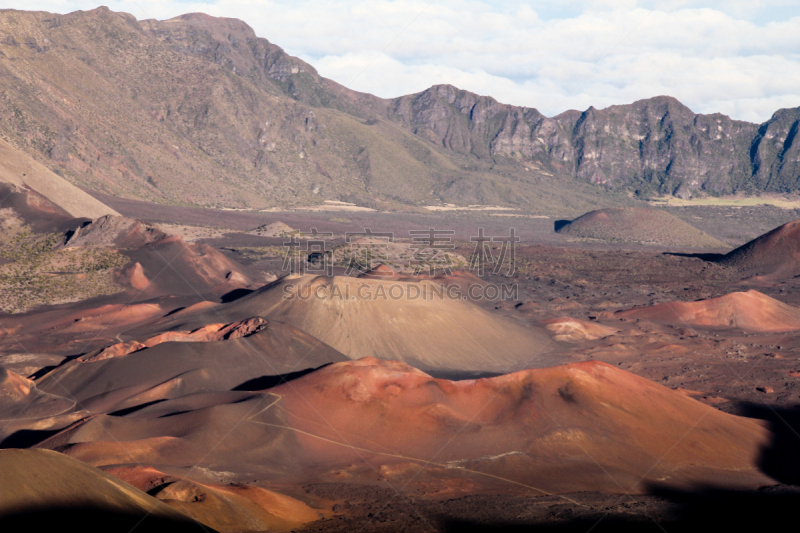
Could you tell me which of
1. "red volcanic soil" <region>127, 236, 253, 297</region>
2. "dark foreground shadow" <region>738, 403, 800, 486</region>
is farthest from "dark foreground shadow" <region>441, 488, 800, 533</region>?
"red volcanic soil" <region>127, 236, 253, 297</region>

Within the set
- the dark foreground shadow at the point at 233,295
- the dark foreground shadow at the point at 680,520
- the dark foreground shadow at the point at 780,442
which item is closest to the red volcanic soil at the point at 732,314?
the dark foreground shadow at the point at 780,442

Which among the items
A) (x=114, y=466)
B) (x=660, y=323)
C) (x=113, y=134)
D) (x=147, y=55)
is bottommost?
(x=660, y=323)

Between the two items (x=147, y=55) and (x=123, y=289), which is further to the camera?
(x=147, y=55)

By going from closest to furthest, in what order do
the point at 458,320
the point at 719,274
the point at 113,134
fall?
the point at 458,320, the point at 719,274, the point at 113,134

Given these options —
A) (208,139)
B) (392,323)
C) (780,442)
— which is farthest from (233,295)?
(208,139)

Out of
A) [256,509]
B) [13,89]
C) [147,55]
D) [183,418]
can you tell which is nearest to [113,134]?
[13,89]

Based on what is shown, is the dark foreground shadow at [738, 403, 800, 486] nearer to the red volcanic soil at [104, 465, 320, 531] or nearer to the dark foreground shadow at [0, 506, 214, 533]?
the red volcanic soil at [104, 465, 320, 531]

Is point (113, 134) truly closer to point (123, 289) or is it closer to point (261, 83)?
→ point (123, 289)
